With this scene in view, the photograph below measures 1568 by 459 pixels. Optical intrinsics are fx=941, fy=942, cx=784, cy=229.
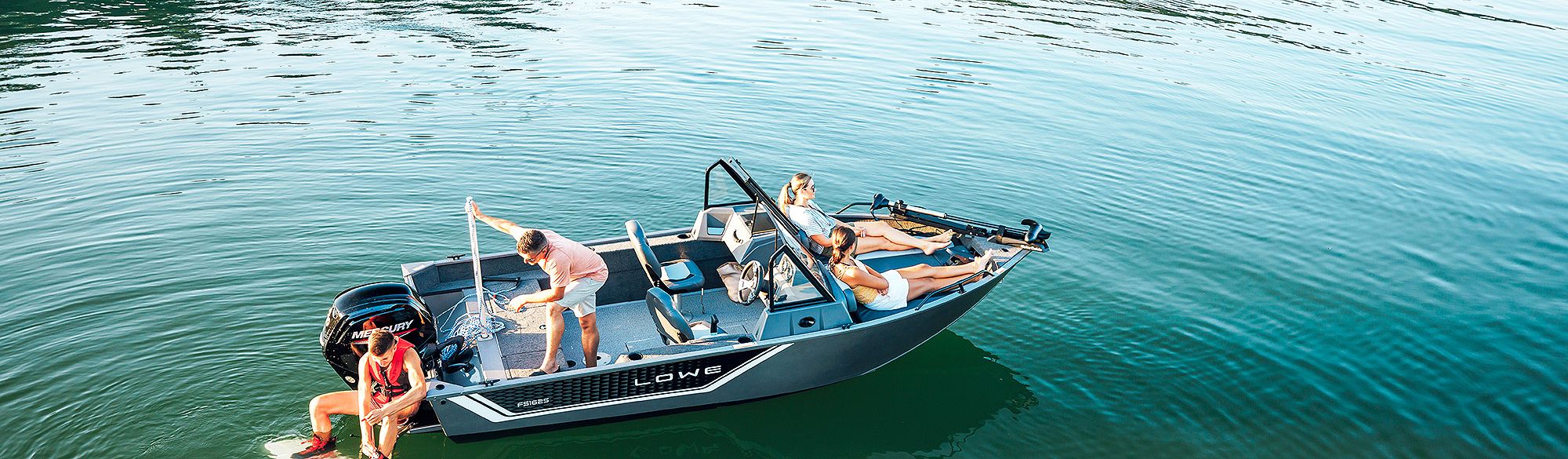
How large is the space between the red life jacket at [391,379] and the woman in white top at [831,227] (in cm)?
364

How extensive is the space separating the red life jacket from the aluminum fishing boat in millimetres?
233

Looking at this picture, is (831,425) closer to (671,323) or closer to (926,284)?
(926,284)

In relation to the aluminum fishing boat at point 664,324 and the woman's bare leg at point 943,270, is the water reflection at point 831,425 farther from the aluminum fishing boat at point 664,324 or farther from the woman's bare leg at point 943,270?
the woman's bare leg at point 943,270

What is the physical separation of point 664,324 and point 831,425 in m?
1.66

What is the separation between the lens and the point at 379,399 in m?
6.47

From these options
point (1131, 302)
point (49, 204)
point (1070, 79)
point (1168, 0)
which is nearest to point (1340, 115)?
point (1070, 79)

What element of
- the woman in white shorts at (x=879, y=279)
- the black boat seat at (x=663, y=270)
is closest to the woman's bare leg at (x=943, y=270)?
the woman in white shorts at (x=879, y=279)

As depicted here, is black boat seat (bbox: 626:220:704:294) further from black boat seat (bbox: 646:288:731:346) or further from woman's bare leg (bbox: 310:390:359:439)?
→ woman's bare leg (bbox: 310:390:359:439)

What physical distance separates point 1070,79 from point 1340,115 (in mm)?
5040

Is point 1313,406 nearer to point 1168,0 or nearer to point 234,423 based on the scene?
point 234,423

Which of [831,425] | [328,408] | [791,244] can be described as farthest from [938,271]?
[328,408]

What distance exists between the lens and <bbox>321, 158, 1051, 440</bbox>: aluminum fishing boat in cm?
666

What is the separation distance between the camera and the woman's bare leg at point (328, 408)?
655 centimetres

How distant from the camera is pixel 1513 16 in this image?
2842cm
